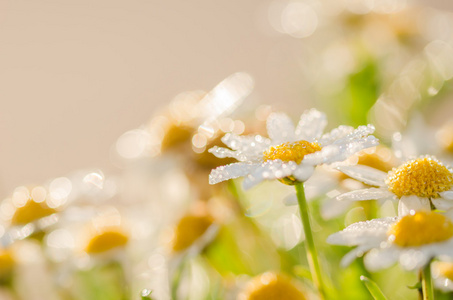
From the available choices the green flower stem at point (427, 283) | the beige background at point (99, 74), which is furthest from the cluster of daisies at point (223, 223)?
the beige background at point (99, 74)

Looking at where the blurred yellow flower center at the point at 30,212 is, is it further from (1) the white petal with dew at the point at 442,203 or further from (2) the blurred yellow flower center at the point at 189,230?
(1) the white petal with dew at the point at 442,203

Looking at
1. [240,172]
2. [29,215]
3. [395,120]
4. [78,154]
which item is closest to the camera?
[240,172]

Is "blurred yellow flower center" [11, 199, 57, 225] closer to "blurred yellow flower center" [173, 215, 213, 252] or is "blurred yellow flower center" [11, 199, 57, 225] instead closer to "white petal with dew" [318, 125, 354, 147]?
"blurred yellow flower center" [173, 215, 213, 252]

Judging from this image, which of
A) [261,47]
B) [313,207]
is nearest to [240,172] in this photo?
[313,207]

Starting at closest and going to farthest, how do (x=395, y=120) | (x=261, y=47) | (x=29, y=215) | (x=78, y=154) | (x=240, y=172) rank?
(x=240, y=172) → (x=29, y=215) → (x=395, y=120) → (x=78, y=154) → (x=261, y=47)

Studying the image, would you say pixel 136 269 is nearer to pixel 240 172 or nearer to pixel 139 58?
pixel 240 172

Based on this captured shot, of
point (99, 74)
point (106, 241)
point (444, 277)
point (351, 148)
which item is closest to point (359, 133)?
point (351, 148)
